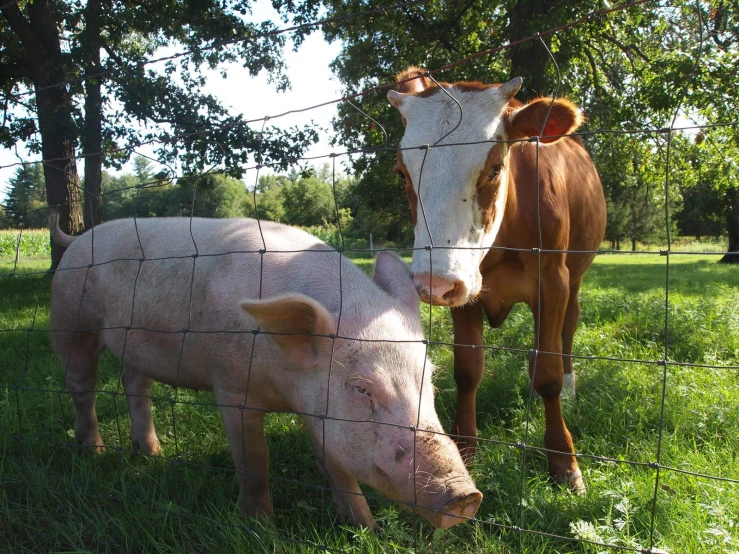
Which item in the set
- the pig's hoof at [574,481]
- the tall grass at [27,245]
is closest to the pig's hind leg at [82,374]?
the pig's hoof at [574,481]

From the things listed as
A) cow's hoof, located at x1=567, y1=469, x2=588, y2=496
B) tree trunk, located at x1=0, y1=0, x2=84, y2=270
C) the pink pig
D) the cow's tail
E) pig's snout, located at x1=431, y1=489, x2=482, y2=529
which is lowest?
cow's hoof, located at x1=567, y1=469, x2=588, y2=496

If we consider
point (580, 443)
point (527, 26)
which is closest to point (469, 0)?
point (527, 26)

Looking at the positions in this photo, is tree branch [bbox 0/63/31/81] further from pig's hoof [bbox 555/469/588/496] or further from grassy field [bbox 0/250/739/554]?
pig's hoof [bbox 555/469/588/496]

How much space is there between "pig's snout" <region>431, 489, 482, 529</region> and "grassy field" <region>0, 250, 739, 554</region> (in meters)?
0.12

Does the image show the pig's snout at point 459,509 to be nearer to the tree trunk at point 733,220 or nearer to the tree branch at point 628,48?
the tree branch at point 628,48

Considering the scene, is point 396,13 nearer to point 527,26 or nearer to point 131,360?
point 527,26

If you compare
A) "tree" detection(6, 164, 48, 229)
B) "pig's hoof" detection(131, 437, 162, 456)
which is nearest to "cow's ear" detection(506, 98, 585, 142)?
"tree" detection(6, 164, 48, 229)

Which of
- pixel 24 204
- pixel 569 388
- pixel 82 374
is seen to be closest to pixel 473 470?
pixel 569 388

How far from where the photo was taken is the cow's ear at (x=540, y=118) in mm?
3201

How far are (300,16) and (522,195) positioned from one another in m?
10.4

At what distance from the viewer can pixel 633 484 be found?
2955 millimetres

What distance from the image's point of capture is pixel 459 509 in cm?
226

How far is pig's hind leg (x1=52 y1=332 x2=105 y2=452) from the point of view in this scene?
3.97 meters

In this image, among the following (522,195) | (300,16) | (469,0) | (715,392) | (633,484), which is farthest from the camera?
(300,16)
